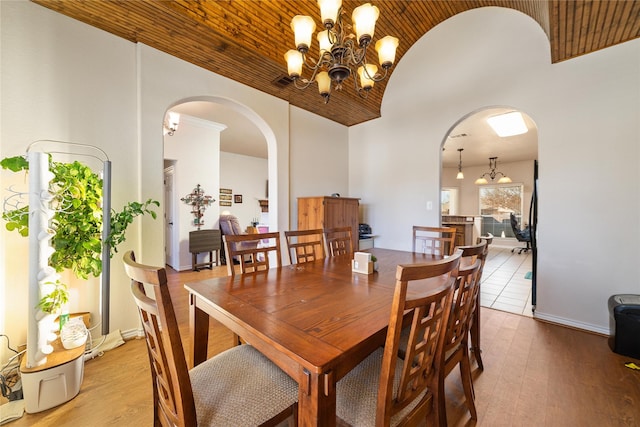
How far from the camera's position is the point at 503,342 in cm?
224

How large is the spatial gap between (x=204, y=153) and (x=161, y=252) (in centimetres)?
319

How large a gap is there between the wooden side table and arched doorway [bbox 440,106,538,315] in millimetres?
4223

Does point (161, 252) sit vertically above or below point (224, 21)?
below

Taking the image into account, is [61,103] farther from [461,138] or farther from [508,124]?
[461,138]

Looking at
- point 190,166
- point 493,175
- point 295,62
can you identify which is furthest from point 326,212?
point 493,175

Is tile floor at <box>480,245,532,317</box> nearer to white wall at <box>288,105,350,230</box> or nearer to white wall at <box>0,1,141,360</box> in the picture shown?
white wall at <box>288,105,350,230</box>

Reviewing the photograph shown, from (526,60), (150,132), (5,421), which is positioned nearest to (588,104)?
(526,60)

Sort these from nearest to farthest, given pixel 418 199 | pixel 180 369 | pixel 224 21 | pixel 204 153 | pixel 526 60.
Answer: pixel 180 369, pixel 224 21, pixel 526 60, pixel 418 199, pixel 204 153

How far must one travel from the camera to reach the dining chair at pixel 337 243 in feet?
7.76

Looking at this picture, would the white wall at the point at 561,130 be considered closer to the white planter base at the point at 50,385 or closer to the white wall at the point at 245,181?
the white planter base at the point at 50,385

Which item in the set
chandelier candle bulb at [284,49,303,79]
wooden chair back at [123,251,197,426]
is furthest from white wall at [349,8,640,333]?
wooden chair back at [123,251,197,426]

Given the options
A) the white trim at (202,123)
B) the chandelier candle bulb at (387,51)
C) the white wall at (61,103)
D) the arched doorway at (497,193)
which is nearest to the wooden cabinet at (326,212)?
the arched doorway at (497,193)

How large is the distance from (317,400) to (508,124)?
538cm

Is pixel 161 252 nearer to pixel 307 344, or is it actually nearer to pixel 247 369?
pixel 247 369
